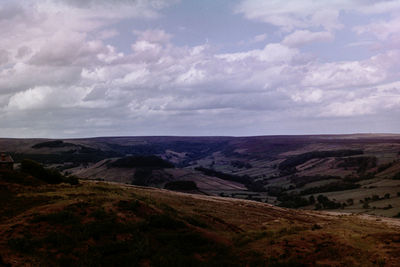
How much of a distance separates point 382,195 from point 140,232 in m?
91.4

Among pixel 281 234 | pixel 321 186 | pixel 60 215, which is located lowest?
pixel 321 186

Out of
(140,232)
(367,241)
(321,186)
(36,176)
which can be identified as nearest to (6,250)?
(140,232)

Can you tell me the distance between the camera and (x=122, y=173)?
159750mm

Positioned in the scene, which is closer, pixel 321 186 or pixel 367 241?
pixel 367 241

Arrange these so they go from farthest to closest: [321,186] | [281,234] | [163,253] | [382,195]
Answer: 1. [321,186]
2. [382,195]
3. [281,234]
4. [163,253]

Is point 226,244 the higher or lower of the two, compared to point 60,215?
lower

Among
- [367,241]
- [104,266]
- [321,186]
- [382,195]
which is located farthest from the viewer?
[321,186]

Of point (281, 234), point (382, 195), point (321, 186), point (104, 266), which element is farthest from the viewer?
point (321, 186)

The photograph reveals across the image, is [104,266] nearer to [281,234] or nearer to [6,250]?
[6,250]

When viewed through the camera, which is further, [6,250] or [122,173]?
[122,173]

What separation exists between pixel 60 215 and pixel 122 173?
454 feet

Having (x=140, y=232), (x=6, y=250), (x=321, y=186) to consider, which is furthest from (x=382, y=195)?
(x=6, y=250)

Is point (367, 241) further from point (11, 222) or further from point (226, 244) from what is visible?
point (11, 222)

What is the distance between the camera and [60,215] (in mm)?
23875
